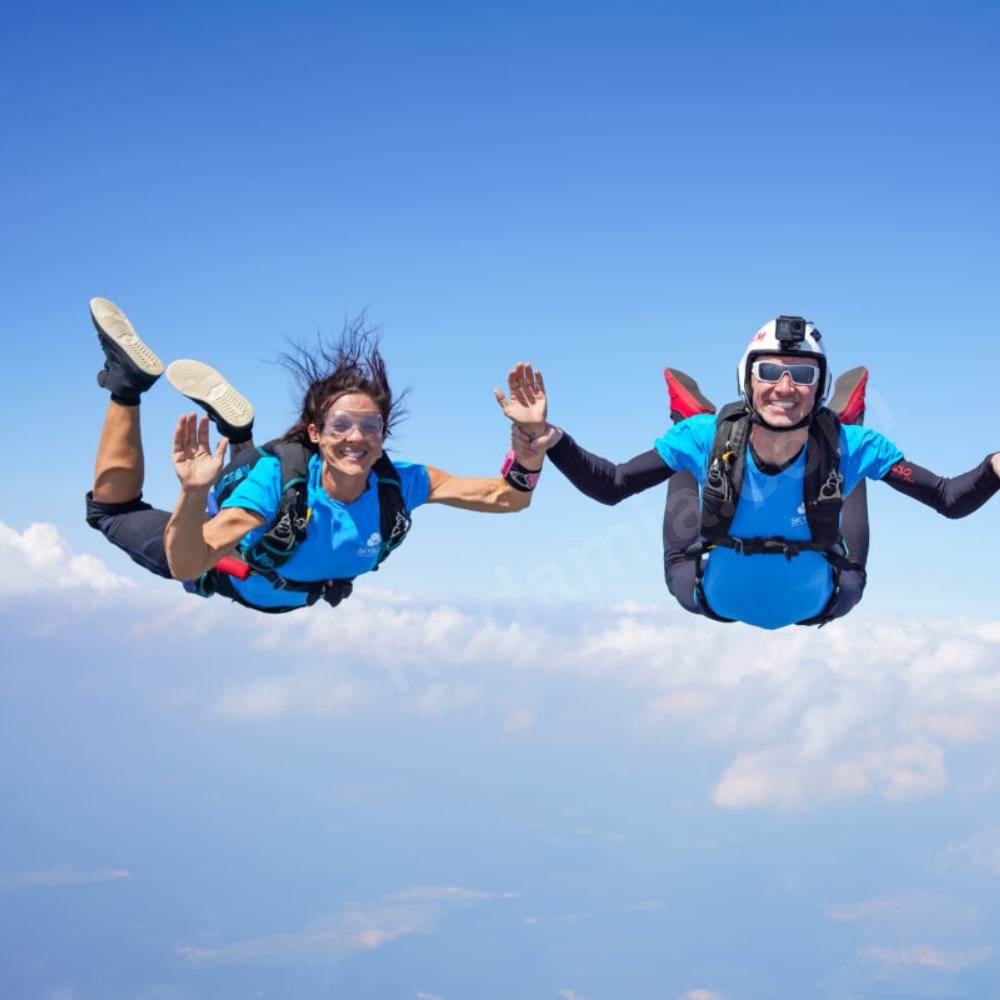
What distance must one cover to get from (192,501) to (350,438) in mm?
1728

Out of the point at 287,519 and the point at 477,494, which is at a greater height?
the point at 477,494

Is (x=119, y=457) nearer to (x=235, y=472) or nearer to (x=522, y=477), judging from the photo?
(x=235, y=472)

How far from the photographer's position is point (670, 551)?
855 centimetres

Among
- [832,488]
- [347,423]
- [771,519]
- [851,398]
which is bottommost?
[771,519]

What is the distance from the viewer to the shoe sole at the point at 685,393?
8688 mm

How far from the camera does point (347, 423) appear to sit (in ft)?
26.7

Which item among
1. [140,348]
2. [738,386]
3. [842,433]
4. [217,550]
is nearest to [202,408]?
[140,348]

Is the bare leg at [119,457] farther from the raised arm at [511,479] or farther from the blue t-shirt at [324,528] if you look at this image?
the raised arm at [511,479]

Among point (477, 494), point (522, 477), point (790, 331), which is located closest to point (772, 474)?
point (790, 331)

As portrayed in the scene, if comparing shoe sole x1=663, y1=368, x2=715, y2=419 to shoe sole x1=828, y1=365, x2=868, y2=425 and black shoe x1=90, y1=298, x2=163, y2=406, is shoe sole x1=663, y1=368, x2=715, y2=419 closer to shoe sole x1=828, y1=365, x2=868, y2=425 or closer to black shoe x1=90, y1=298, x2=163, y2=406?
shoe sole x1=828, y1=365, x2=868, y2=425

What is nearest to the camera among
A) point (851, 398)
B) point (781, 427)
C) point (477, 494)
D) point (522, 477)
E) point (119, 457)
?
point (781, 427)

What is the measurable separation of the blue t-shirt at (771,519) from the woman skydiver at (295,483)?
1391 millimetres

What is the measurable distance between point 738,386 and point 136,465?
5.23m

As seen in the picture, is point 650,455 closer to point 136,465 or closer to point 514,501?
point 514,501
